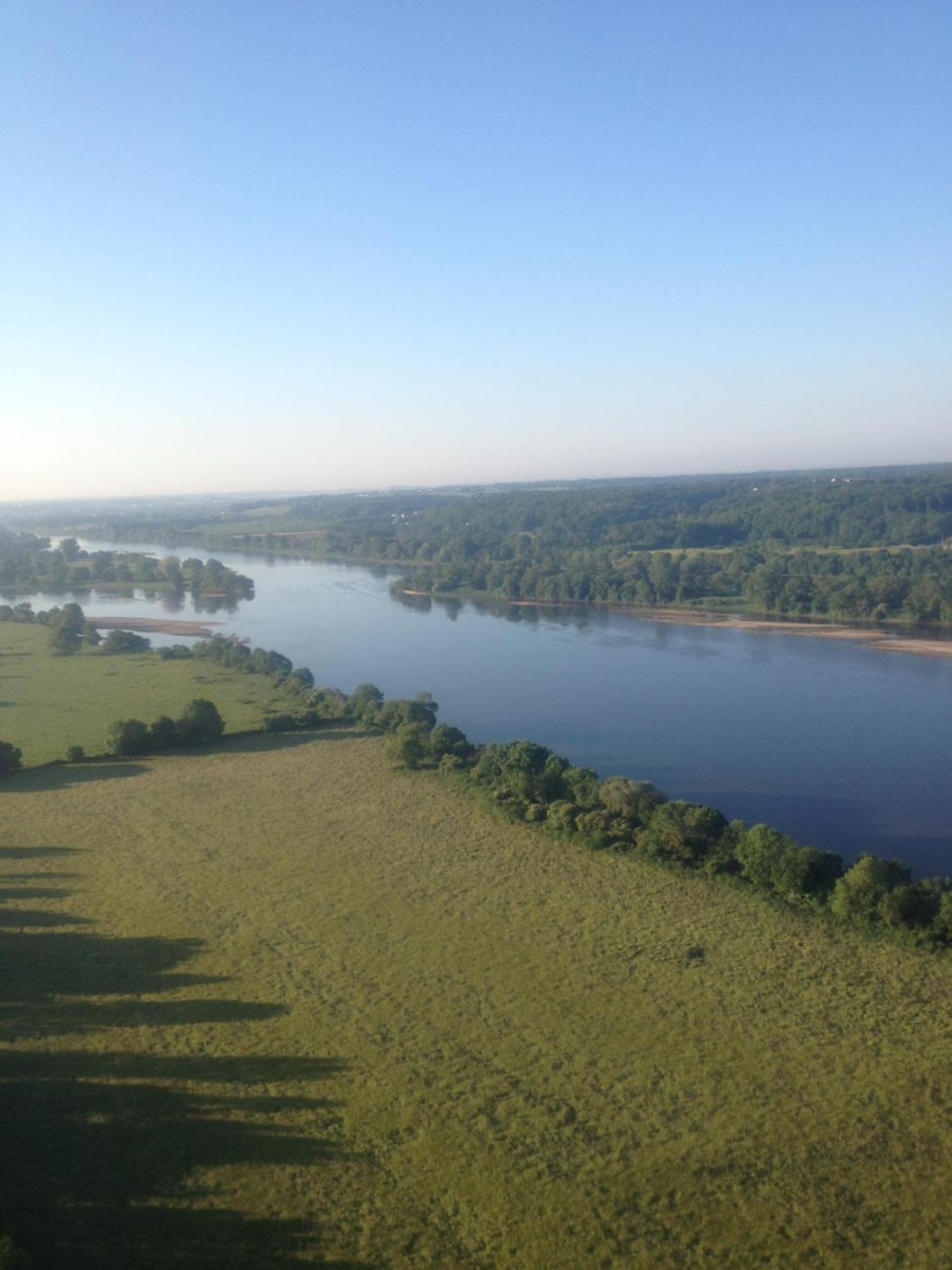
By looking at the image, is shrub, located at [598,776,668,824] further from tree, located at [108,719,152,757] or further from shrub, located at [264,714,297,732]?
tree, located at [108,719,152,757]

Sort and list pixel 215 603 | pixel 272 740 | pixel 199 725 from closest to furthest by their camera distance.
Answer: pixel 199 725, pixel 272 740, pixel 215 603

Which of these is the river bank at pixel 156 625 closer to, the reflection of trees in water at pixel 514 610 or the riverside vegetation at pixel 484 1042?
the reflection of trees in water at pixel 514 610

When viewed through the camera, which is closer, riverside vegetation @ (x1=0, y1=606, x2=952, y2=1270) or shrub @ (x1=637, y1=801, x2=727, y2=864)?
riverside vegetation @ (x1=0, y1=606, x2=952, y2=1270)

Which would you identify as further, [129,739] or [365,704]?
[365,704]

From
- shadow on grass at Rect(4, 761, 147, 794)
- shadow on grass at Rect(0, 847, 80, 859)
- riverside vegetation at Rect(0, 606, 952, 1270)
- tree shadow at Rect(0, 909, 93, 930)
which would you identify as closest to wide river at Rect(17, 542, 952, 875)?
riverside vegetation at Rect(0, 606, 952, 1270)

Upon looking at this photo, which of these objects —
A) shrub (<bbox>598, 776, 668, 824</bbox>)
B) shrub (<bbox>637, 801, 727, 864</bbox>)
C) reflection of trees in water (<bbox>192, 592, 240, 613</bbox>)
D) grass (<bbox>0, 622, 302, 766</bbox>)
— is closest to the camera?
shrub (<bbox>637, 801, 727, 864</bbox>)

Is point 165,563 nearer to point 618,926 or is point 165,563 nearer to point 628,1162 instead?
point 618,926

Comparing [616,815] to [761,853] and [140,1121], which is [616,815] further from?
[140,1121]

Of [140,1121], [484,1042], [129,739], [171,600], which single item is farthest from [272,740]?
[171,600]

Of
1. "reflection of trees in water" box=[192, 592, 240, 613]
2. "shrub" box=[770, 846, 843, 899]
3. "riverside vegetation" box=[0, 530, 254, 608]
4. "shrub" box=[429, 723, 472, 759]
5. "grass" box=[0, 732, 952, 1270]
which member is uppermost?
"riverside vegetation" box=[0, 530, 254, 608]
